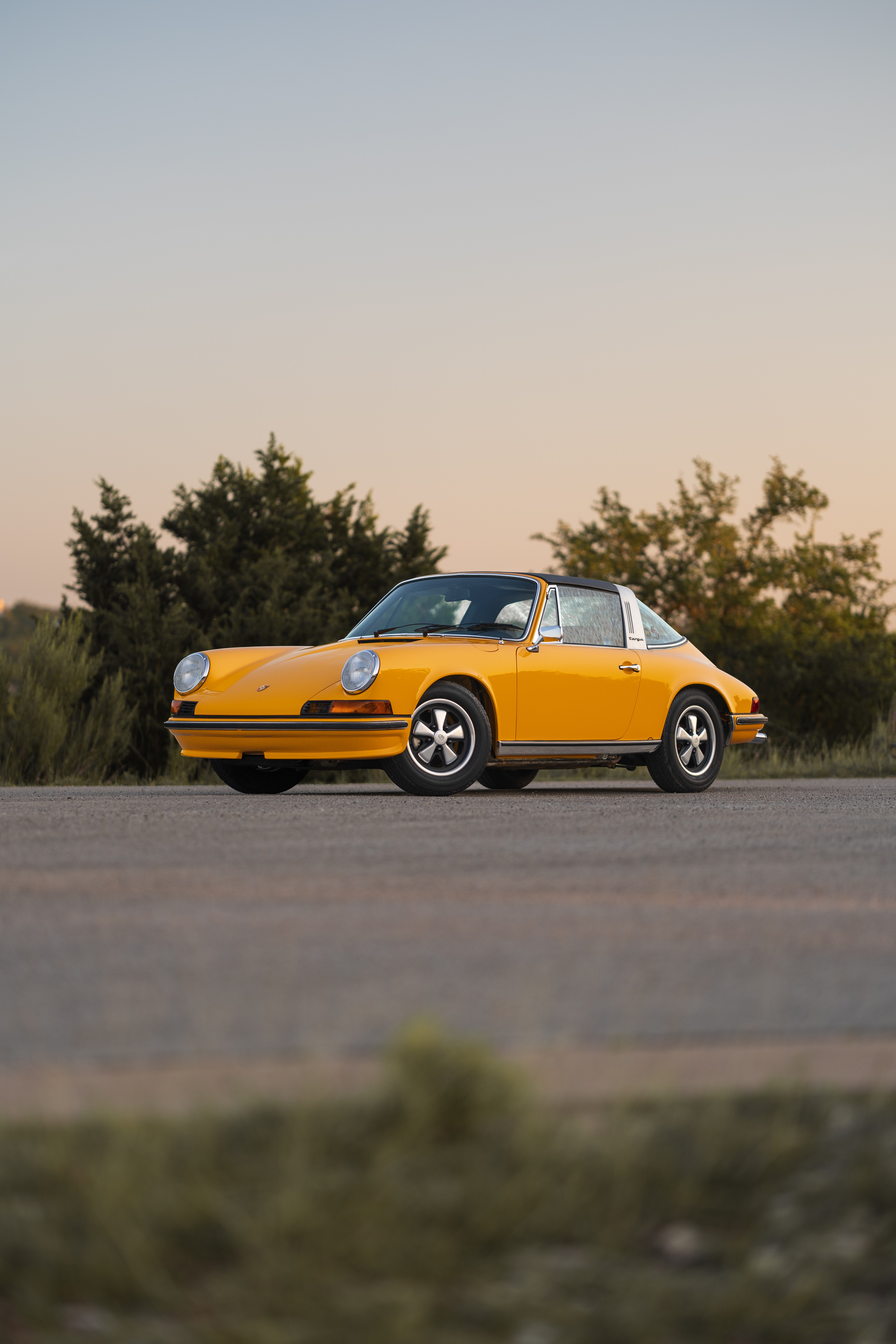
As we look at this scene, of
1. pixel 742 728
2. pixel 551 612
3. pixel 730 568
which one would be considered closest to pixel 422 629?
pixel 551 612

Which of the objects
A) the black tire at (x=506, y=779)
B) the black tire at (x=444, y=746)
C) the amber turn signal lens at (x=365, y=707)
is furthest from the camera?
the black tire at (x=506, y=779)

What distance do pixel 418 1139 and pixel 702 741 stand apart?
1019 centimetres

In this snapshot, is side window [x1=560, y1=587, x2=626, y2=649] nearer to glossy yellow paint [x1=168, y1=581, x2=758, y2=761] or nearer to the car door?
the car door

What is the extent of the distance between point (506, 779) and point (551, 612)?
6.73 feet

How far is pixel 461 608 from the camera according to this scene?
38.9ft

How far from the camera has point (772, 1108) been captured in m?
2.90

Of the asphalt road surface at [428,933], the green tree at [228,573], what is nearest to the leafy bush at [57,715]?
the green tree at [228,573]

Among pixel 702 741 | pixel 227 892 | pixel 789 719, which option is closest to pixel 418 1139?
pixel 227 892

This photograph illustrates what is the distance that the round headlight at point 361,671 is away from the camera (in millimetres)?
10414

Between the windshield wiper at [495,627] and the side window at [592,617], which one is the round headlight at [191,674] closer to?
the windshield wiper at [495,627]

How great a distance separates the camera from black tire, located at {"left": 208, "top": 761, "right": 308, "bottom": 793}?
39.5 ft

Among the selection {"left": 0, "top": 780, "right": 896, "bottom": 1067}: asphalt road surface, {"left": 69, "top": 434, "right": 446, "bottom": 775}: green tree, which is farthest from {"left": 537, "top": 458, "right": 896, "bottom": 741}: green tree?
{"left": 0, "top": 780, "right": 896, "bottom": 1067}: asphalt road surface

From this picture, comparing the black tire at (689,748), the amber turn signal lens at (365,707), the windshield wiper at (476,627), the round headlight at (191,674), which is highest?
the windshield wiper at (476,627)

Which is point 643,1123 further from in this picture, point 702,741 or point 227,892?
point 702,741
